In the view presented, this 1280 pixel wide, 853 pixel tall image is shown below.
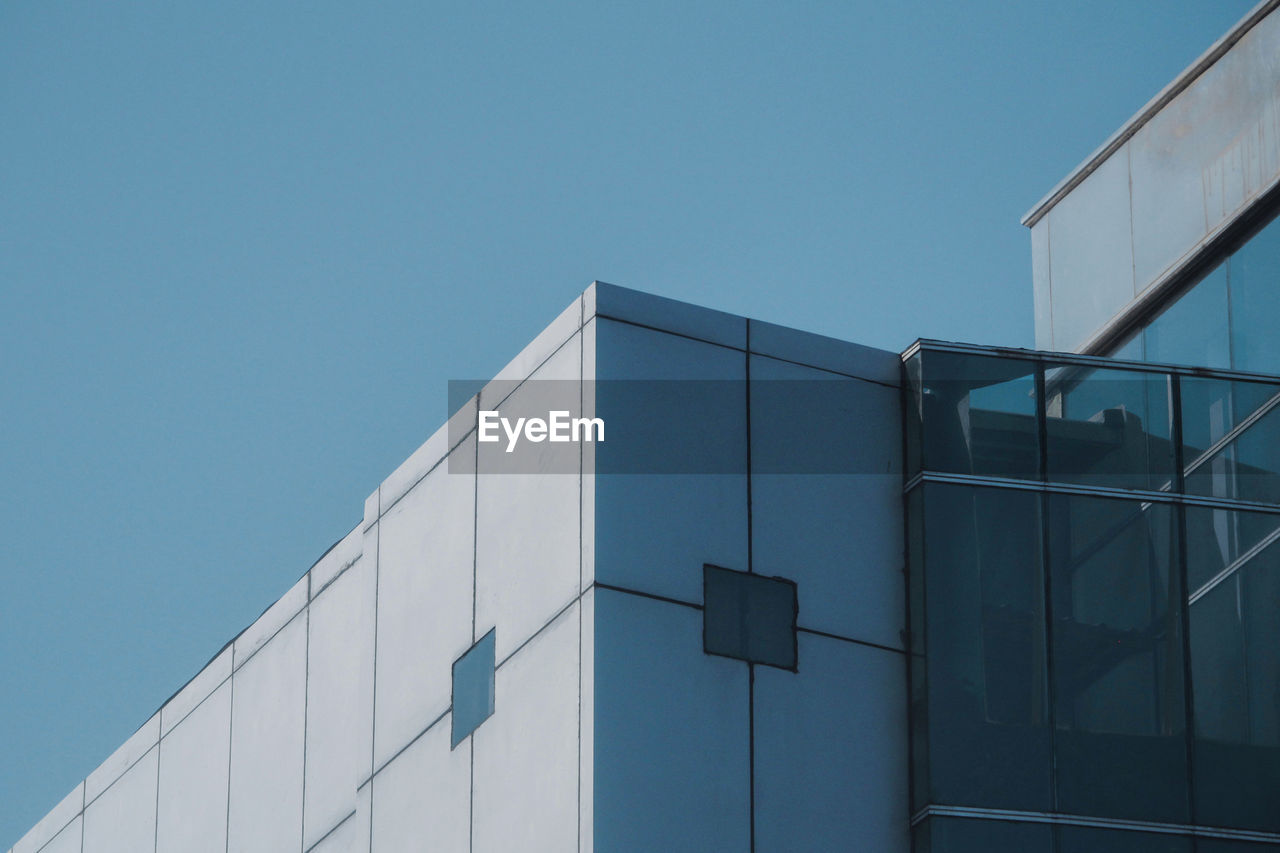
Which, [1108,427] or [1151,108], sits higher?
[1151,108]

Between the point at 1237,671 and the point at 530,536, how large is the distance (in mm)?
8002

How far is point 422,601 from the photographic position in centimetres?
2531

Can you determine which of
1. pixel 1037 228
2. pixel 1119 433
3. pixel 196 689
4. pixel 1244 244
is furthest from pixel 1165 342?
pixel 196 689

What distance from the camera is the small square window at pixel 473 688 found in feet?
75.8

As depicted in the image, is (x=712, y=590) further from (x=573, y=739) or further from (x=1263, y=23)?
(x=1263, y=23)

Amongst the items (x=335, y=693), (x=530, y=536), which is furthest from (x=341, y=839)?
(x=530, y=536)

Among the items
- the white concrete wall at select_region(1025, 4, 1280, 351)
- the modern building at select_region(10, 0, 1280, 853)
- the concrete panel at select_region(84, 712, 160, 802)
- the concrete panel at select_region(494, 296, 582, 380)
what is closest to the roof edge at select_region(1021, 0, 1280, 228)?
the white concrete wall at select_region(1025, 4, 1280, 351)

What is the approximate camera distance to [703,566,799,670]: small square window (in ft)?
72.1

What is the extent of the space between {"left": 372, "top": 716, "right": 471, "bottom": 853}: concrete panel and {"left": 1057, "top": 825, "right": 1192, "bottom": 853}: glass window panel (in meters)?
6.49

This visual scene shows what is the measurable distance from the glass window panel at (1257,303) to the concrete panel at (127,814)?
19.3 meters

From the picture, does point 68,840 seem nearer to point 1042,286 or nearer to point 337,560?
point 337,560

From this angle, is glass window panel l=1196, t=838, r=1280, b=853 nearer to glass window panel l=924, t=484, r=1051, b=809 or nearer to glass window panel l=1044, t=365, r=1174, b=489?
glass window panel l=924, t=484, r=1051, b=809

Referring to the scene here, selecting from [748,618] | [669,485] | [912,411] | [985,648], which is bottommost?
[985,648]

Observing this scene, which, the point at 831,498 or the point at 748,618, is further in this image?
the point at 831,498
